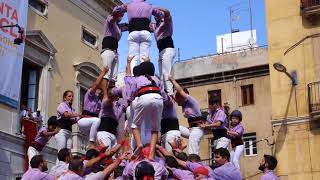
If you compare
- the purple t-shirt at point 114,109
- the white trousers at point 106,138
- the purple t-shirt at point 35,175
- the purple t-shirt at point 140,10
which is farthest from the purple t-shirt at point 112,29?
the purple t-shirt at point 35,175

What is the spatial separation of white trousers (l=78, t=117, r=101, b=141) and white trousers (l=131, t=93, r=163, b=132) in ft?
7.82

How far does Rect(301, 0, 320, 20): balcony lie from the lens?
2331 cm

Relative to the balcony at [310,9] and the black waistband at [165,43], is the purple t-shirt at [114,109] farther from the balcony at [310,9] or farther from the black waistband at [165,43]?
the balcony at [310,9]

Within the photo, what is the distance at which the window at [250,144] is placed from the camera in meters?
32.2

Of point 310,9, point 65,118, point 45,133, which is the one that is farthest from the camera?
point 310,9

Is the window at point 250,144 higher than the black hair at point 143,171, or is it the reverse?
the window at point 250,144

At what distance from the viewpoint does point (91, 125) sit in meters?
12.5

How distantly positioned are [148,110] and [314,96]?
1450 centimetres

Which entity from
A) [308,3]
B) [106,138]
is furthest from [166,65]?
[308,3]

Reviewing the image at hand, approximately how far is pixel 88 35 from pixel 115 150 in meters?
19.8

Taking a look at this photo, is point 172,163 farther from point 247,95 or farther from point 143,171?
point 247,95

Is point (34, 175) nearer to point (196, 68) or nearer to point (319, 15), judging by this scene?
point (319, 15)

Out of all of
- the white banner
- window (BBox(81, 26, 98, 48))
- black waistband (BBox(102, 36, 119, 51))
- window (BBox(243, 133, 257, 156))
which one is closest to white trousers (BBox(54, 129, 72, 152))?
black waistband (BBox(102, 36, 119, 51))

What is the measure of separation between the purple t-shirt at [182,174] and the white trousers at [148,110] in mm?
872
